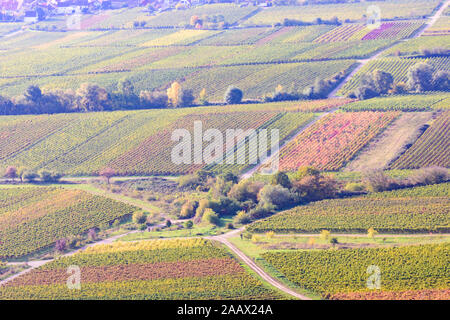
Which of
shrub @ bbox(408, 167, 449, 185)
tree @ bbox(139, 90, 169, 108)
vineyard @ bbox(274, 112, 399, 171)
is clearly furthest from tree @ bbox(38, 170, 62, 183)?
shrub @ bbox(408, 167, 449, 185)

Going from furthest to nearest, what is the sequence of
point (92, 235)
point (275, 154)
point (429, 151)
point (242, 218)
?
1. point (275, 154)
2. point (429, 151)
3. point (242, 218)
4. point (92, 235)

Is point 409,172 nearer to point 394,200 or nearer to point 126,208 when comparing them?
point 394,200

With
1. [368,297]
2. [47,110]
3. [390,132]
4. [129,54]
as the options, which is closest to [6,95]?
[47,110]

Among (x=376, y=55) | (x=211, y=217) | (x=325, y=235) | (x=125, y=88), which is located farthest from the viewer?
(x=376, y=55)

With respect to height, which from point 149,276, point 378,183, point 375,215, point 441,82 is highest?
point 441,82

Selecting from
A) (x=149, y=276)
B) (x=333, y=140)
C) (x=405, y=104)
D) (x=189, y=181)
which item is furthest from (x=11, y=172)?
(x=405, y=104)

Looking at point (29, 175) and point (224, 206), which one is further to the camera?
point (29, 175)

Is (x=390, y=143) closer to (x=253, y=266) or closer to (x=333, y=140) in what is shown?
(x=333, y=140)
